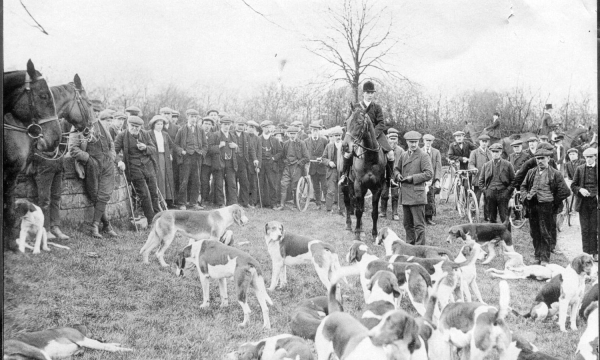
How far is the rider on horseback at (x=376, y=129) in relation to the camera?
15.7 ft

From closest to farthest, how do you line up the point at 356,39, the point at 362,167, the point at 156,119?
the point at 156,119, the point at 356,39, the point at 362,167

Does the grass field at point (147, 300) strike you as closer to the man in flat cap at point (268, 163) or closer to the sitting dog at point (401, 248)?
the man in flat cap at point (268, 163)

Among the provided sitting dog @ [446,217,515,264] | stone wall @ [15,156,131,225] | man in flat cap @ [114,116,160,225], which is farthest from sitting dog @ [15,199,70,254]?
sitting dog @ [446,217,515,264]

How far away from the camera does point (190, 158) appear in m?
4.53

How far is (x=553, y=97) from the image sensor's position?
4750 mm

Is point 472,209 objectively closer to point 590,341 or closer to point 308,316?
point 590,341

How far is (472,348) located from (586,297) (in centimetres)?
127

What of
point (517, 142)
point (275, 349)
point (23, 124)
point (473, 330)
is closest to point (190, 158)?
point (23, 124)

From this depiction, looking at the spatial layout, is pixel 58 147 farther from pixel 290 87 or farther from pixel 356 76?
pixel 356 76

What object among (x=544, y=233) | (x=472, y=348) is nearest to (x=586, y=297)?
(x=544, y=233)

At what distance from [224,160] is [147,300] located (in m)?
1.46

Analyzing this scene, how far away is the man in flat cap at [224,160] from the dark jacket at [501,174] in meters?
2.54

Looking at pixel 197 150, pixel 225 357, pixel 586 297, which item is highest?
pixel 197 150

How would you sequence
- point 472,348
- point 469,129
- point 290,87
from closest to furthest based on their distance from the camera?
point 472,348, point 290,87, point 469,129
